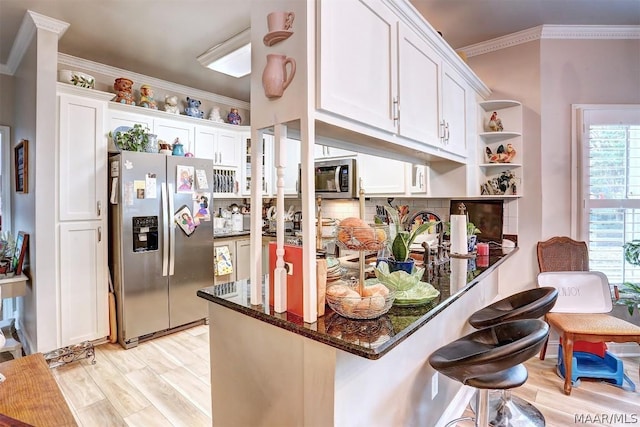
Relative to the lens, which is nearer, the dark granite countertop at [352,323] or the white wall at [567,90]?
the dark granite countertop at [352,323]

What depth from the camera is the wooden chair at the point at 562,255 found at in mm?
2863

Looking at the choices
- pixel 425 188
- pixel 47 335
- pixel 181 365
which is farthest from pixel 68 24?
pixel 425 188

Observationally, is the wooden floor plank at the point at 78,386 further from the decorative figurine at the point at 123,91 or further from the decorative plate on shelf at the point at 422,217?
the decorative plate on shelf at the point at 422,217

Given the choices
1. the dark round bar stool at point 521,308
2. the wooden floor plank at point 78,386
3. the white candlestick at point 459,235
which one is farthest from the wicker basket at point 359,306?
the wooden floor plank at point 78,386

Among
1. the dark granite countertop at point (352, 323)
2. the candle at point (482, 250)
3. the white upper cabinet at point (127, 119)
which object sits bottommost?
the dark granite countertop at point (352, 323)

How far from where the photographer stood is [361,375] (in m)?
1.25

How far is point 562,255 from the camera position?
2914 millimetres

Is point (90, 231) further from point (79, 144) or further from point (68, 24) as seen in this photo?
point (68, 24)

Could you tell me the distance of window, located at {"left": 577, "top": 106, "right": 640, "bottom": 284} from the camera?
9.31ft

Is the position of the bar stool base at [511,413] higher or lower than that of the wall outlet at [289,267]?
lower

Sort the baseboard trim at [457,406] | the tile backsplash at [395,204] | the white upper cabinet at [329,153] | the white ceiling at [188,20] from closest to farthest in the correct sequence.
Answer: the baseboard trim at [457,406], the white ceiling at [188,20], the tile backsplash at [395,204], the white upper cabinet at [329,153]

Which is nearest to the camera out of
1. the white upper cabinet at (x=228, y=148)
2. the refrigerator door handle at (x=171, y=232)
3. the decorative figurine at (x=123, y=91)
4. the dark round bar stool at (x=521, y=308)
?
the dark round bar stool at (x=521, y=308)

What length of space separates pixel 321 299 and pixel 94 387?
2.19 m

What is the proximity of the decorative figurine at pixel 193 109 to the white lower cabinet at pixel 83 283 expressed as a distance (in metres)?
1.65
